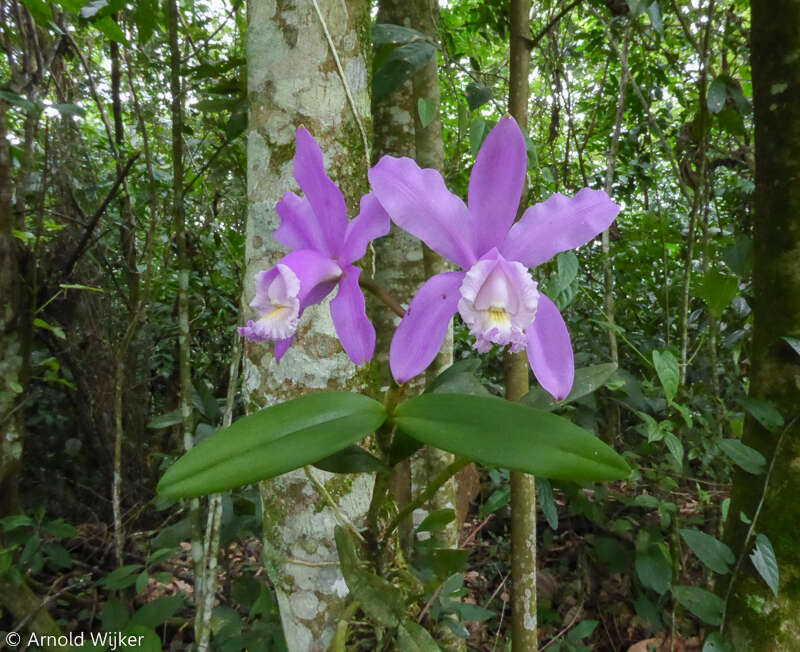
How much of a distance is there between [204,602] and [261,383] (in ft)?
1.69

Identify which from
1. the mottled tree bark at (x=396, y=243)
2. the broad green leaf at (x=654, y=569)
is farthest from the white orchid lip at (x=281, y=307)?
the broad green leaf at (x=654, y=569)

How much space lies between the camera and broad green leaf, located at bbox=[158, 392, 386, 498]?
0.43 meters

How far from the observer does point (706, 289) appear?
4.42ft

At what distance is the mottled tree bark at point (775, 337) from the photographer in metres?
1.15

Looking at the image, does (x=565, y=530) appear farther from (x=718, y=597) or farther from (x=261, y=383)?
(x=261, y=383)

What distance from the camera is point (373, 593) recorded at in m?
0.60

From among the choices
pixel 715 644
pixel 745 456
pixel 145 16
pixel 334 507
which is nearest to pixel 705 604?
pixel 715 644

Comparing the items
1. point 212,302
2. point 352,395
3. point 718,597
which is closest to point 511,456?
point 352,395

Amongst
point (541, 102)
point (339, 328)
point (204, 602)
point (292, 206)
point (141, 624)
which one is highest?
point (541, 102)

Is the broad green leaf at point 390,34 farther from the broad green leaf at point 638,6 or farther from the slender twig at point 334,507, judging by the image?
the slender twig at point 334,507

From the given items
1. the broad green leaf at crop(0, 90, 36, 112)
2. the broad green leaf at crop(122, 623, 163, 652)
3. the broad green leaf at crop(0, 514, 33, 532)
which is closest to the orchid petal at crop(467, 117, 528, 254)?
the broad green leaf at crop(122, 623, 163, 652)

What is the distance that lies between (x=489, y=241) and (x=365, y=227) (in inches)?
4.9

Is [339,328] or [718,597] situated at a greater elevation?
[339,328]

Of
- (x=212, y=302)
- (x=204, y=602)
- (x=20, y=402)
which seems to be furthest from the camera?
(x=212, y=302)
